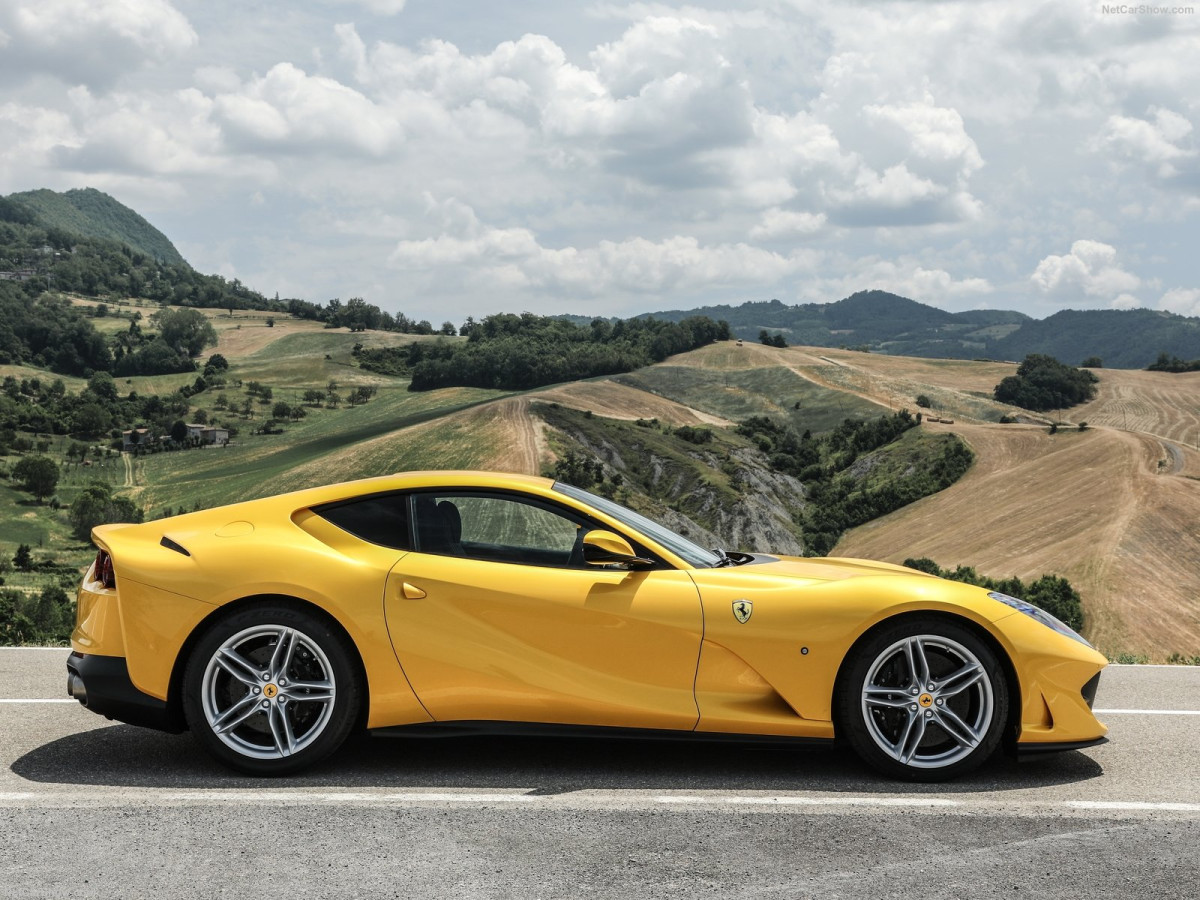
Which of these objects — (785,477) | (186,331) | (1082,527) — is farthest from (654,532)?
(186,331)

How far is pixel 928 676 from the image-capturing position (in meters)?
4.78

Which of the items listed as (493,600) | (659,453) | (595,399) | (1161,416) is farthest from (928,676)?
(1161,416)

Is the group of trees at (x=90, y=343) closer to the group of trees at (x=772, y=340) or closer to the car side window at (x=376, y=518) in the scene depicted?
the group of trees at (x=772, y=340)

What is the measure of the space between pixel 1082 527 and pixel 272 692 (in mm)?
87087

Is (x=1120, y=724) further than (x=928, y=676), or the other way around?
(x=1120, y=724)

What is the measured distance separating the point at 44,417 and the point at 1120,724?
14978 cm

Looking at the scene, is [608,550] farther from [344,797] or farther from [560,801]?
[344,797]

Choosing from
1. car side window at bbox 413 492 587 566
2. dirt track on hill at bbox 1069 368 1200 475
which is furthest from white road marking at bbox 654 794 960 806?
dirt track on hill at bbox 1069 368 1200 475

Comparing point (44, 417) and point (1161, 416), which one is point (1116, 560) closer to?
point (1161, 416)

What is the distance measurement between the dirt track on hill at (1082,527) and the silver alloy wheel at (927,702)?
62.5 metres

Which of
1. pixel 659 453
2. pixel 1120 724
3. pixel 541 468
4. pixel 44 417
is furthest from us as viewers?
pixel 44 417

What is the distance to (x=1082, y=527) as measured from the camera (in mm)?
83062

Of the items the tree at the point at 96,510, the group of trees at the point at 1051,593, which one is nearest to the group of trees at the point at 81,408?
the tree at the point at 96,510

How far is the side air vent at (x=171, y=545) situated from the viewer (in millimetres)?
4913
